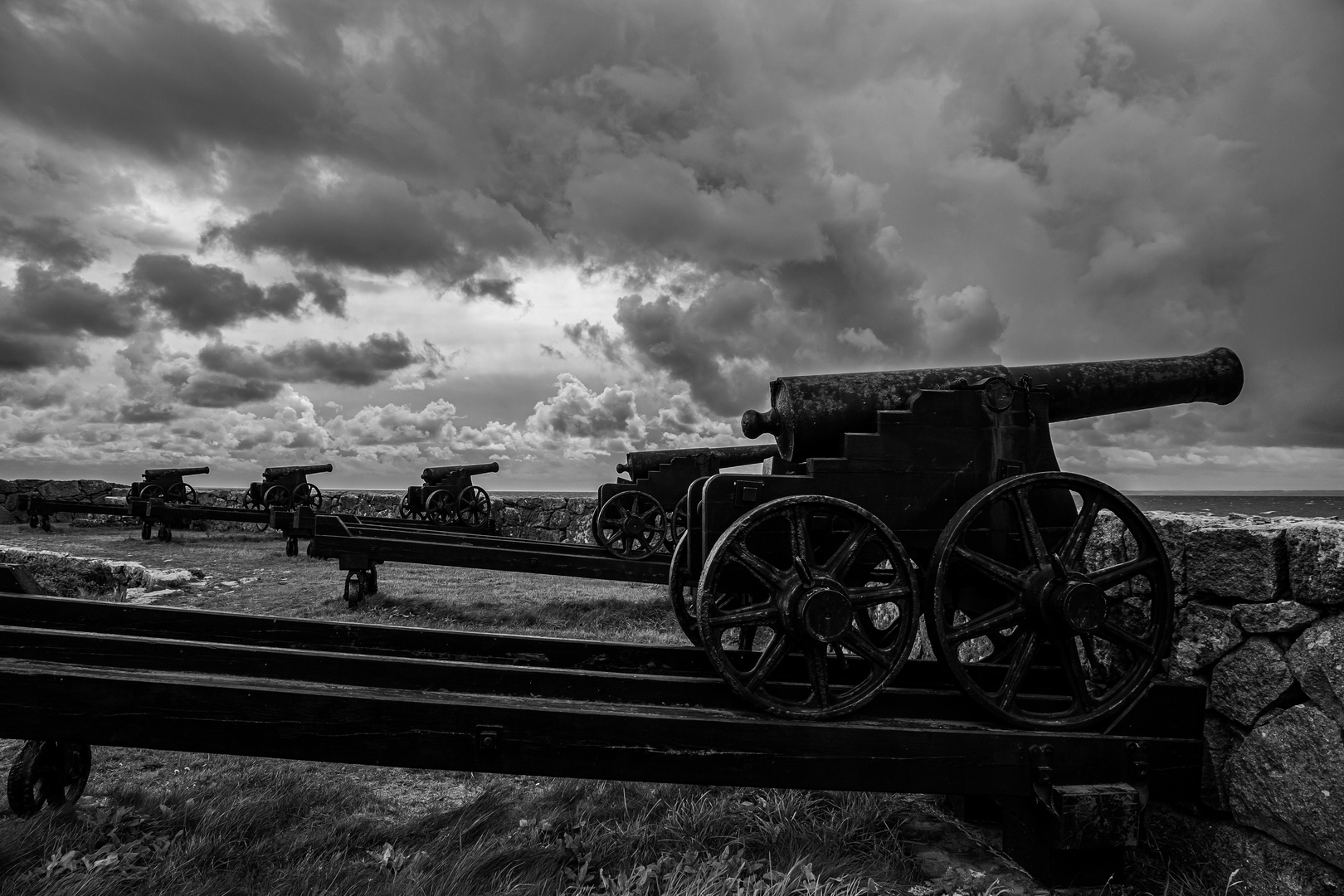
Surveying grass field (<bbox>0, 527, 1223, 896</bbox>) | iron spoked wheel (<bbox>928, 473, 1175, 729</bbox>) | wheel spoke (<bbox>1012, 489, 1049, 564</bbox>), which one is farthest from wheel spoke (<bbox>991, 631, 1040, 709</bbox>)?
grass field (<bbox>0, 527, 1223, 896</bbox>)

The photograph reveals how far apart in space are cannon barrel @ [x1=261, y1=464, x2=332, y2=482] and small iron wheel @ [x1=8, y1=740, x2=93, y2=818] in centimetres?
1721

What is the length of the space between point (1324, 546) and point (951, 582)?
1363 mm


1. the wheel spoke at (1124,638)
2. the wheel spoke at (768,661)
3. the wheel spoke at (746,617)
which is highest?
the wheel spoke at (746,617)

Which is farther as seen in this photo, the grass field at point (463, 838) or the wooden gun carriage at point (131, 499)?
the wooden gun carriage at point (131, 499)

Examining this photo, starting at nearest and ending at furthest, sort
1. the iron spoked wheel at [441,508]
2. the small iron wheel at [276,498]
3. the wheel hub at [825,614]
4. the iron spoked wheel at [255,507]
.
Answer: the wheel hub at [825,614], the iron spoked wheel at [441,508], the small iron wheel at [276,498], the iron spoked wheel at [255,507]

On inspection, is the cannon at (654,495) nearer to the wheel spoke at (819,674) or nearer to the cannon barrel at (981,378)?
the cannon barrel at (981,378)

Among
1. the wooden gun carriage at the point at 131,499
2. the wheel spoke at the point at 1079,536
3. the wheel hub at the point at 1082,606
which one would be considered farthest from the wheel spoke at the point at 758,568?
the wooden gun carriage at the point at 131,499

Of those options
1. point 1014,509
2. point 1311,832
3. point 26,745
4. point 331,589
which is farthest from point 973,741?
point 331,589

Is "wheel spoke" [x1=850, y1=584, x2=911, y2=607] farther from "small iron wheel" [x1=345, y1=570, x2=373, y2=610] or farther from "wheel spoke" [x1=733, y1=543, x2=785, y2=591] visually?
"small iron wheel" [x1=345, y1=570, x2=373, y2=610]

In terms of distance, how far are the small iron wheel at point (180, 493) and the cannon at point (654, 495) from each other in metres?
15.3

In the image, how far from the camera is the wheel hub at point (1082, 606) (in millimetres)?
2904

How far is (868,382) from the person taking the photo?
362 centimetres

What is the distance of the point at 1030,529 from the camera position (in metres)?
3.07

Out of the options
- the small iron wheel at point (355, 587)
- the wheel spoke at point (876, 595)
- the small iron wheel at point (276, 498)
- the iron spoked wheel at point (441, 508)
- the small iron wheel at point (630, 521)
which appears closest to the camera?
the wheel spoke at point (876, 595)
